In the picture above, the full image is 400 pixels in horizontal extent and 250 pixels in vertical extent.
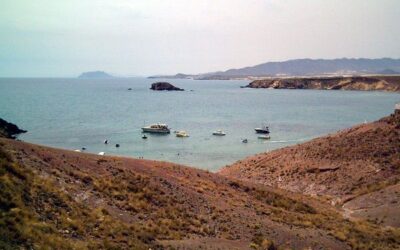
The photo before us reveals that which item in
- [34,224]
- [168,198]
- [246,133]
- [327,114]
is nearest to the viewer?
[34,224]

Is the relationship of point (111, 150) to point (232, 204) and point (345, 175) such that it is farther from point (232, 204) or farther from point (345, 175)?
point (232, 204)

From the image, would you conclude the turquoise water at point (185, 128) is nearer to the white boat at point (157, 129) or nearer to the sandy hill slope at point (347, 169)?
the white boat at point (157, 129)

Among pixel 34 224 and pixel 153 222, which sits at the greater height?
pixel 34 224

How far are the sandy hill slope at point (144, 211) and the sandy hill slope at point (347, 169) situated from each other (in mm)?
3848

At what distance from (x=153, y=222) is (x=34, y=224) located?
6.53 meters

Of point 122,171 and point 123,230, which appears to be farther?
point 122,171

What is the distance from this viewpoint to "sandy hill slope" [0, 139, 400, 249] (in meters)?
16.9

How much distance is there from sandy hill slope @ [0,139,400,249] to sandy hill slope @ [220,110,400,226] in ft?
12.6

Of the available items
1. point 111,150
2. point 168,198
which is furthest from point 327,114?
point 168,198

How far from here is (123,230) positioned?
18.6 metres

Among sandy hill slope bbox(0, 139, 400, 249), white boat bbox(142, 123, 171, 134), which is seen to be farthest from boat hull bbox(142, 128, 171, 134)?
sandy hill slope bbox(0, 139, 400, 249)

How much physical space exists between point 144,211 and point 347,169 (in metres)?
25.6

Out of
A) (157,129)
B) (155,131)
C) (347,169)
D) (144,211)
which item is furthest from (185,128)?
(144,211)

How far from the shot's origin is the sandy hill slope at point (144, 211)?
16.9 meters
